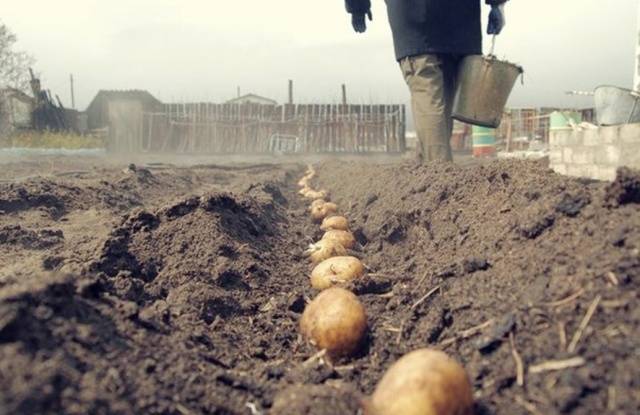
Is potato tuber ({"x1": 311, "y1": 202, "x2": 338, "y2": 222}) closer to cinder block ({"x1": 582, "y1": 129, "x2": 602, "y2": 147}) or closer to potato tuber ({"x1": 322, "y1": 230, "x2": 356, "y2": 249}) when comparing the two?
potato tuber ({"x1": 322, "y1": 230, "x2": 356, "y2": 249})

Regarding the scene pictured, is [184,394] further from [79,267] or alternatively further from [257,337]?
[79,267]

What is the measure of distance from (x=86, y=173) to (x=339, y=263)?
882 cm

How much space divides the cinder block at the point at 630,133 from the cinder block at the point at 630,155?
55 millimetres

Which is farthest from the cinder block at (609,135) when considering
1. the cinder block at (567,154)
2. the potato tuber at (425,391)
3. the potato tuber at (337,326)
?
the potato tuber at (425,391)

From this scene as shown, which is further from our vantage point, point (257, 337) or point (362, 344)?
point (257, 337)

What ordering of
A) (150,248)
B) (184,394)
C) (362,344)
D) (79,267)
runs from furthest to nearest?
(150,248), (79,267), (362,344), (184,394)

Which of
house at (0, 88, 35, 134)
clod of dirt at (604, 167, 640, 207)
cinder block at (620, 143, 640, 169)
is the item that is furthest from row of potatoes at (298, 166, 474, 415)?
house at (0, 88, 35, 134)

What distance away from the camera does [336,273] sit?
3600 millimetres

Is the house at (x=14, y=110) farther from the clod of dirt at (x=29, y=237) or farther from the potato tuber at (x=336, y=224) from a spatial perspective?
the potato tuber at (x=336, y=224)

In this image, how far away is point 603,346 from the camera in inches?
70.4

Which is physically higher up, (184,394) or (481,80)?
(481,80)

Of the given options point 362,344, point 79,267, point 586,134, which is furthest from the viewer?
point 586,134

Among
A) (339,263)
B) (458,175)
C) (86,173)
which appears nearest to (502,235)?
(339,263)

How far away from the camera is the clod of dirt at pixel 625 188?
99.5 inches
